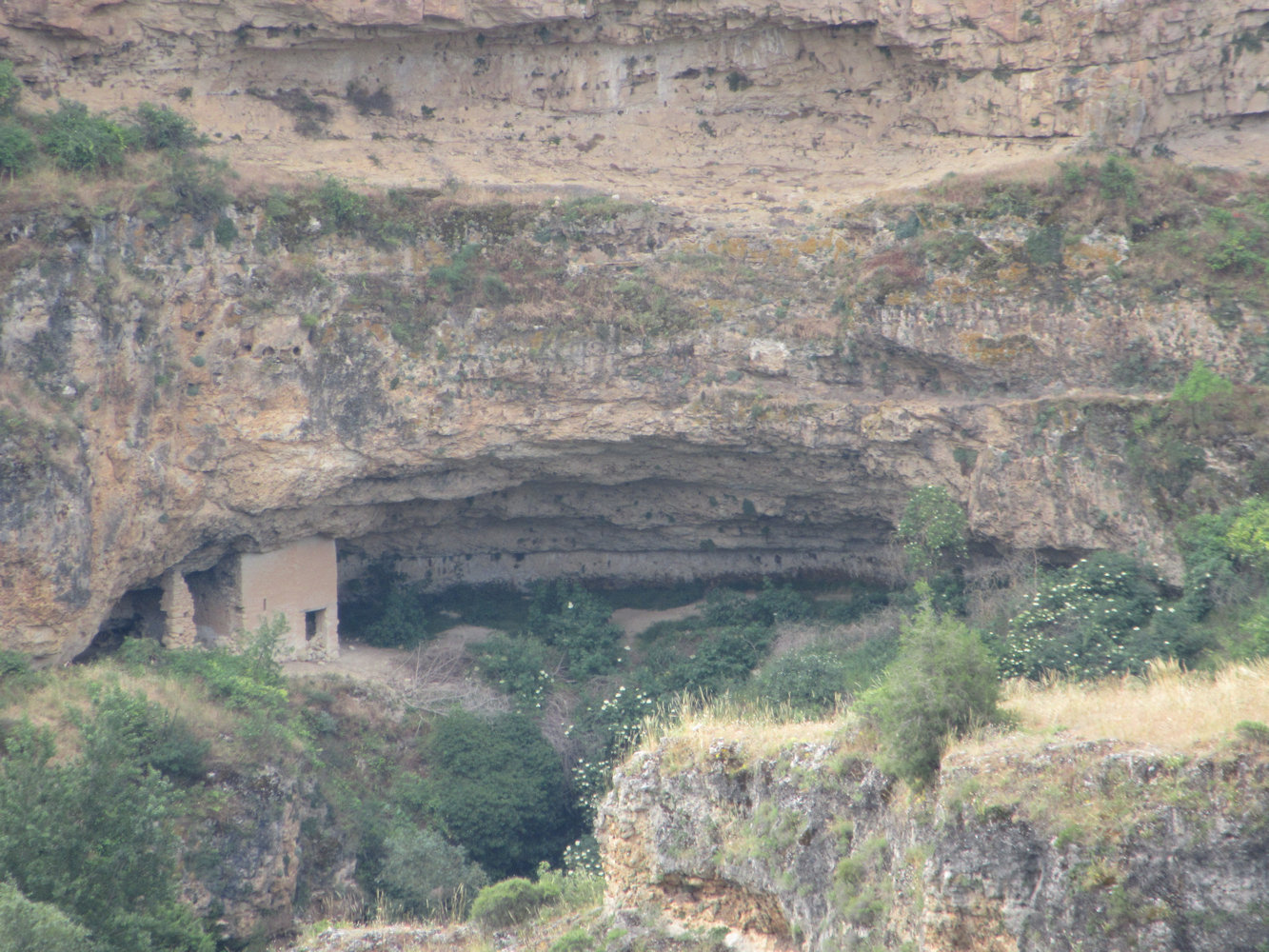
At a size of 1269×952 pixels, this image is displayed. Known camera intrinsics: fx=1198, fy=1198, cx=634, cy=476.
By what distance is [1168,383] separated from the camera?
1980 cm

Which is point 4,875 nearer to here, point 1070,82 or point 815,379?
point 815,379

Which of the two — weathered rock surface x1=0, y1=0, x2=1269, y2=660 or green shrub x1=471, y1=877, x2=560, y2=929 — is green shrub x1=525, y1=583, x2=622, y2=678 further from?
green shrub x1=471, y1=877, x2=560, y2=929

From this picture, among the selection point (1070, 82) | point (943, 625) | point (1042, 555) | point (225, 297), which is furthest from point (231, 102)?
point (943, 625)


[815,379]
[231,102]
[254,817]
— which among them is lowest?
[254,817]

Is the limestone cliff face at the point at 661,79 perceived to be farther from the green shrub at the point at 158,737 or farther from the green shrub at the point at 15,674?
the green shrub at the point at 158,737

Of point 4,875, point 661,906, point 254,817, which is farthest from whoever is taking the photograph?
point 254,817

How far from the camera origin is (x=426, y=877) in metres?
18.6

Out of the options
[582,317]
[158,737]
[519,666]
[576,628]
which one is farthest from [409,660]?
[582,317]

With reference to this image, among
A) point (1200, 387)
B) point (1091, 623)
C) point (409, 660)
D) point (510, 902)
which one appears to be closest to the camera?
point (510, 902)

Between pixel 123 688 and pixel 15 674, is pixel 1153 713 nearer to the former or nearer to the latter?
Answer: pixel 123 688

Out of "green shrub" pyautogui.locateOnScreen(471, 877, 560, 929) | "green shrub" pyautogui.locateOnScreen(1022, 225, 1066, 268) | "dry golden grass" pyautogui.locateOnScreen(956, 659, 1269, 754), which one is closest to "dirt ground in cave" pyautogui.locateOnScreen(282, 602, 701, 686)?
"green shrub" pyautogui.locateOnScreen(471, 877, 560, 929)

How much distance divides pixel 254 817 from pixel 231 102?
530 inches

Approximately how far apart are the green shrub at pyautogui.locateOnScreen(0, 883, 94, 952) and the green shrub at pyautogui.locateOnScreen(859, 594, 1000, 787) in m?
8.15

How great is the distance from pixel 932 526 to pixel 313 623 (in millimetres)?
12197
